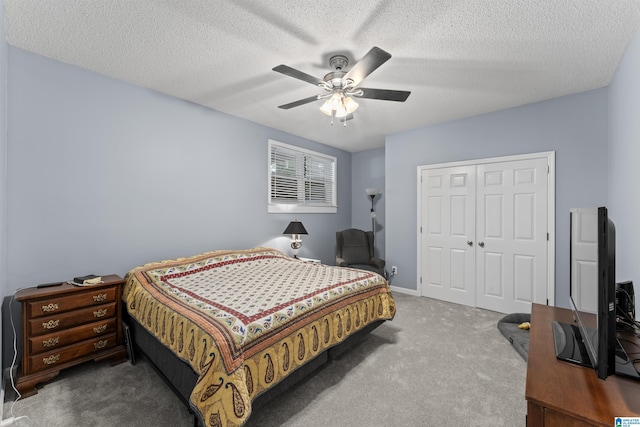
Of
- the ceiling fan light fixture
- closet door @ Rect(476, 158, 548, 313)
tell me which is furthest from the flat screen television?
closet door @ Rect(476, 158, 548, 313)

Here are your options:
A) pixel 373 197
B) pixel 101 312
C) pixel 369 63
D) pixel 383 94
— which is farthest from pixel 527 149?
pixel 101 312

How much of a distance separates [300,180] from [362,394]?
3.40 meters

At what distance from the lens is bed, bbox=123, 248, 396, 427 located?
1413 millimetres

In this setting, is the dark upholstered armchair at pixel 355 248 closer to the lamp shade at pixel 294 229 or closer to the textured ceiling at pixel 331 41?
the lamp shade at pixel 294 229

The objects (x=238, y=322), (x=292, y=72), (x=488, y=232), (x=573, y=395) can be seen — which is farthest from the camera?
(x=488, y=232)

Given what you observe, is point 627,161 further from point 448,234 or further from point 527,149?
point 448,234

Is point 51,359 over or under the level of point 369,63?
under

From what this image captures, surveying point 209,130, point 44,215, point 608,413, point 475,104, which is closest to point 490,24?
point 475,104

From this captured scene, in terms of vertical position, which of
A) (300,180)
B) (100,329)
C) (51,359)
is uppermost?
(300,180)

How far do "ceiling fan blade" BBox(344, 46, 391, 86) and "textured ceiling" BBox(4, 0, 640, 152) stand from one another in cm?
28

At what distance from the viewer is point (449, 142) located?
3.95m

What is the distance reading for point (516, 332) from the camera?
2.82 m

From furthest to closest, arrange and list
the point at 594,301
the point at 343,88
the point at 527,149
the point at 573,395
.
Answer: the point at 527,149 < the point at 343,88 < the point at 594,301 < the point at 573,395

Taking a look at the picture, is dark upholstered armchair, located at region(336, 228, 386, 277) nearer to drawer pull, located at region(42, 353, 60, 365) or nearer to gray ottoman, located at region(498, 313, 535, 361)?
gray ottoman, located at region(498, 313, 535, 361)
